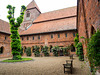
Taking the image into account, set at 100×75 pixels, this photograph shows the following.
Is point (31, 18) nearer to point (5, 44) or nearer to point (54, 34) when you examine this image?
point (5, 44)

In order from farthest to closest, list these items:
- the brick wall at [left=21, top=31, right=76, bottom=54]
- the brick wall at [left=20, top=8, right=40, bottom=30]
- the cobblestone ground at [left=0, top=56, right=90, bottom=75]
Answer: the brick wall at [left=20, top=8, right=40, bottom=30]
the brick wall at [left=21, top=31, right=76, bottom=54]
the cobblestone ground at [left=0, top=56, right=90, bottom=75]

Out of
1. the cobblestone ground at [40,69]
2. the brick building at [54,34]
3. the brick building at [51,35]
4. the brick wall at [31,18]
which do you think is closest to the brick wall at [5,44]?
the brick building at [51,35]

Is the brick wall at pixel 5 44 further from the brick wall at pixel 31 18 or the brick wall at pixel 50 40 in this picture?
the brick wall at pixel 31 18

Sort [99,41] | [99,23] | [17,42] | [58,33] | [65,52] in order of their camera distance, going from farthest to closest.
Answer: [58,33]
[65,52]
[17,42]
[99,23]
[99,41]

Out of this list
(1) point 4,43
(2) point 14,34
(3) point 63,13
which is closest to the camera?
(2) point 14,34

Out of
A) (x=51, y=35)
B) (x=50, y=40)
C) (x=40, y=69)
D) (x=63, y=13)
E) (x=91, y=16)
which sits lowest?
(x=40, y=69)

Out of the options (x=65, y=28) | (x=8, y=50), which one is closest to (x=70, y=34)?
(x=65, y=28)

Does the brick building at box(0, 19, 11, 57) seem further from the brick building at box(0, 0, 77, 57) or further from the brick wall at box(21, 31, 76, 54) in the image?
the brick wall at box(21, 31, 76, 54)

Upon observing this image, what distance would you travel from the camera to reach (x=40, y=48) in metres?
19.5

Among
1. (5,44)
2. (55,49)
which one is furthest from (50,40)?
(5,44)

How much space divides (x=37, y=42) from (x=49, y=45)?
11.0 feet

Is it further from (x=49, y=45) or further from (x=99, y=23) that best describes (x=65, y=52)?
(x=99, y=23)

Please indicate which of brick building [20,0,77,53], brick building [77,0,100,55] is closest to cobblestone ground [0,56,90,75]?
brick building [77,0,100,55]

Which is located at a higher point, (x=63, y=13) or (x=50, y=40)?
(x=63, y=13)
